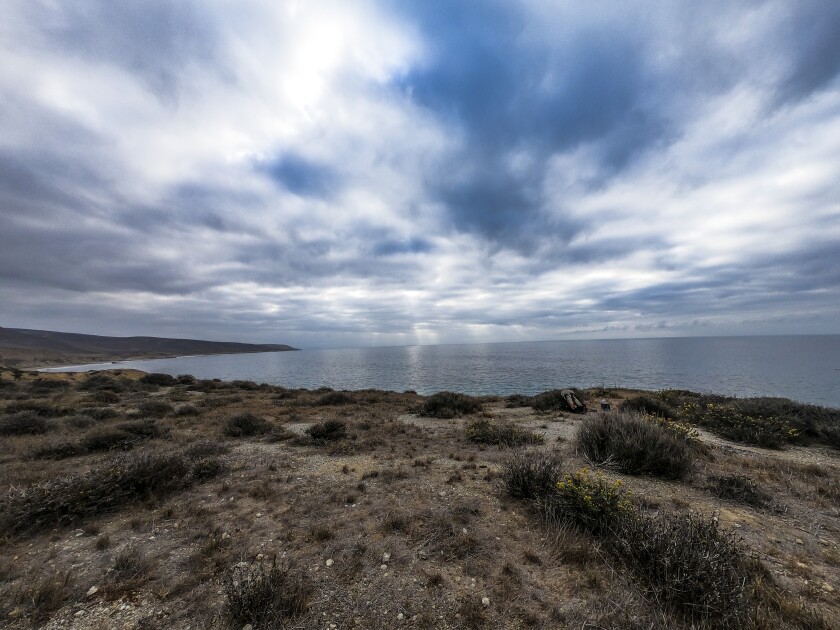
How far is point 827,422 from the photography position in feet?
41.5

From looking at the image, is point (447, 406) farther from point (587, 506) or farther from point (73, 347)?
point (73, 347)

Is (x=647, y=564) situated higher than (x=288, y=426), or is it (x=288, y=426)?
(x=647, y=564)

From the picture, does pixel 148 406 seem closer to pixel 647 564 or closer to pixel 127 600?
pixel 127 600

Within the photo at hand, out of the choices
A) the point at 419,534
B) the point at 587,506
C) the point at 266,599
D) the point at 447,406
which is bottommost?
the point at 447,406

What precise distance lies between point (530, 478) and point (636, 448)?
3458 millimetres

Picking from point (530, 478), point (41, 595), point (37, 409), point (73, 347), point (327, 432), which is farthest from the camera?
point (73, 347)

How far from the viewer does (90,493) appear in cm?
601

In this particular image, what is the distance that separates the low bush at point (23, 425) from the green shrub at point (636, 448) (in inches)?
744

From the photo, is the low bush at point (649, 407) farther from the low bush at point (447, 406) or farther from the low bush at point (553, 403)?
the low bush at point (447, 406)

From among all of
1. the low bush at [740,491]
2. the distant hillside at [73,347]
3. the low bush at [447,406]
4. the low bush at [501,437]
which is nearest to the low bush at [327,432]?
the low bush at [501,437]

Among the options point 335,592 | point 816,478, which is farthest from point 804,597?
point 816,478

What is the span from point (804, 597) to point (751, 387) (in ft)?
131

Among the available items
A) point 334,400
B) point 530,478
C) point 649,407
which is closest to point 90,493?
point 530,478

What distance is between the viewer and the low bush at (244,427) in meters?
12.0
